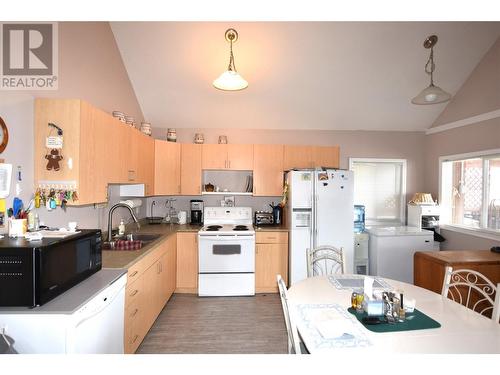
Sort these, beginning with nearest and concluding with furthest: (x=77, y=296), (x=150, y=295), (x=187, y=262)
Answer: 1. (x=77, y=296)
2. (x=150, y=295)
3. (x=187, y=262)

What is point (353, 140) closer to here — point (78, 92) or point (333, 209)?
point (333, 209)

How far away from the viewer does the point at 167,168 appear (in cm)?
388

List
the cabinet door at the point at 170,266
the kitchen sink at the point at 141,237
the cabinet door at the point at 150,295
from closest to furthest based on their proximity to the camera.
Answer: the cabinet door at the point at 150,295 → the kitchen sink at the point at 141,237 → the cabinet door at the point at 170,266

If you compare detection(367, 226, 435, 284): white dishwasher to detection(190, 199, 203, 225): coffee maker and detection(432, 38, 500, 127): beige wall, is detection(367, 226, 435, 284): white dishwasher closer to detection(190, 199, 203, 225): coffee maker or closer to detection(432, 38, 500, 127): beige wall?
detection(432, 38, 500, 127): beige wall

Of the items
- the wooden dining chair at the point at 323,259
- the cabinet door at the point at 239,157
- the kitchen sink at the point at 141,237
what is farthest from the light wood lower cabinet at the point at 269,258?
the kitchen sink at the point at 141,237

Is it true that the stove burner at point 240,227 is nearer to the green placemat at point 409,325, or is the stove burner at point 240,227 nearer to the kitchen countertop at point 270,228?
the kitchen countertop at point 270,228

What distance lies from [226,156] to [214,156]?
0.17 meters

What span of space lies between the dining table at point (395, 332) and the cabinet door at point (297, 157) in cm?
246

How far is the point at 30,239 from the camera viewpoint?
5.07 ft

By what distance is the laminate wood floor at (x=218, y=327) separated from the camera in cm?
246

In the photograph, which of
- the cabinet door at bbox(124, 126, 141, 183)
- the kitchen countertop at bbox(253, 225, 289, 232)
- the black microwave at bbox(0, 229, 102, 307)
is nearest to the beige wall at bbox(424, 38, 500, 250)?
the kitchen countertop at bbox(253, 225, 289, 232)

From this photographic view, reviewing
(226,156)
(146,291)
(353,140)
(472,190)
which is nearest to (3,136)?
(146,291)

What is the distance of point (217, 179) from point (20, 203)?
8.62ft
